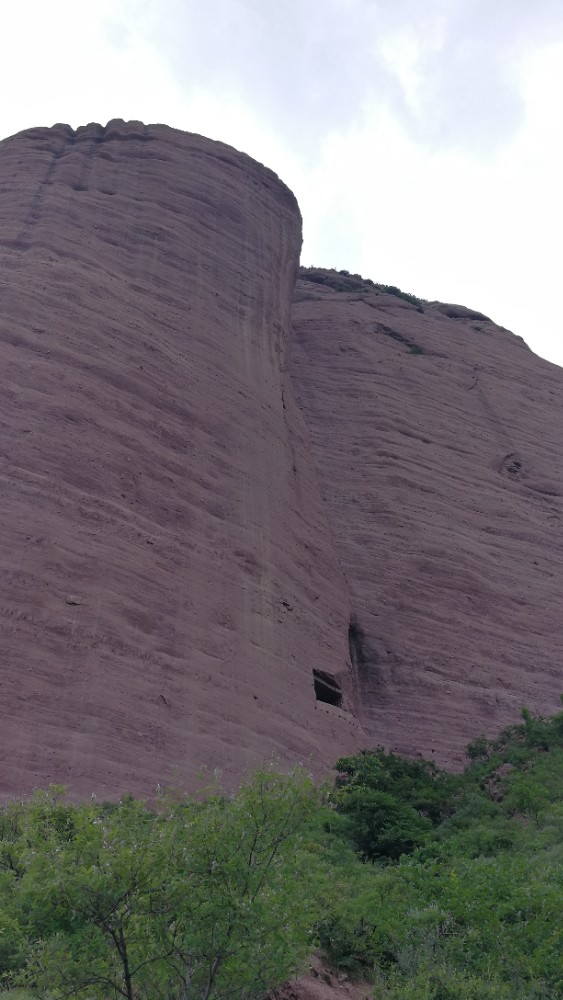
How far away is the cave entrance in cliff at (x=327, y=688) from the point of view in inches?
670

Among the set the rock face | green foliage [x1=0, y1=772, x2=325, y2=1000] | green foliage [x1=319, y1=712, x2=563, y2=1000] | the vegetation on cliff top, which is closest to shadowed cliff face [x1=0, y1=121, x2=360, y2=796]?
the rock face

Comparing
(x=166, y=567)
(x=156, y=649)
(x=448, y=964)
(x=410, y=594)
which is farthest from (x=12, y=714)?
(x=410, y=594)

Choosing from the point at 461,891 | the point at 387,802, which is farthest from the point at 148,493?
the point at 461,891

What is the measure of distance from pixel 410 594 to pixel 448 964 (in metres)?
12.6

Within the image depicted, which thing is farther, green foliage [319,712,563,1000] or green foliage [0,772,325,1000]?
green foliage [319,712,563,1000]

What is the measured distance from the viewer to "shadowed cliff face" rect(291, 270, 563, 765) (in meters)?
19.0

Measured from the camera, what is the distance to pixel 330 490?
75.9 ft

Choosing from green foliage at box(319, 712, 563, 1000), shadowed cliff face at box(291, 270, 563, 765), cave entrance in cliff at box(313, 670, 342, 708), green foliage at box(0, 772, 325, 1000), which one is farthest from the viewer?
shadowed cliff face at box(291, 270, 563, 765)

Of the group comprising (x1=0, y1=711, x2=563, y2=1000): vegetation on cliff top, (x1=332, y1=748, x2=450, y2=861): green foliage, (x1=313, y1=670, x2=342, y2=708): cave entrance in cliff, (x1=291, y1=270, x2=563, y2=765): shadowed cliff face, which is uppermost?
(x1=291, y1=270, x2=563, y2=765): shadowed cliff face

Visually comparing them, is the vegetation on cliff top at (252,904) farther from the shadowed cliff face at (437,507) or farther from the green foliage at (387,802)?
the shadowed cliff face at (437,507)

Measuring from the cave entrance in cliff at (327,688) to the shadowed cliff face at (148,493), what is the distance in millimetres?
136

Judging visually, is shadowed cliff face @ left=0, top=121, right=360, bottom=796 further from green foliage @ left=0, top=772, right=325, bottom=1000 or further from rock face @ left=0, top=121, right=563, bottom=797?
green foliage @ left=0, top=772, right=325, bottom=1000

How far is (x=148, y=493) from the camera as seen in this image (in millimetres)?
15844

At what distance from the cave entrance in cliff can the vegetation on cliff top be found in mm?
4582
